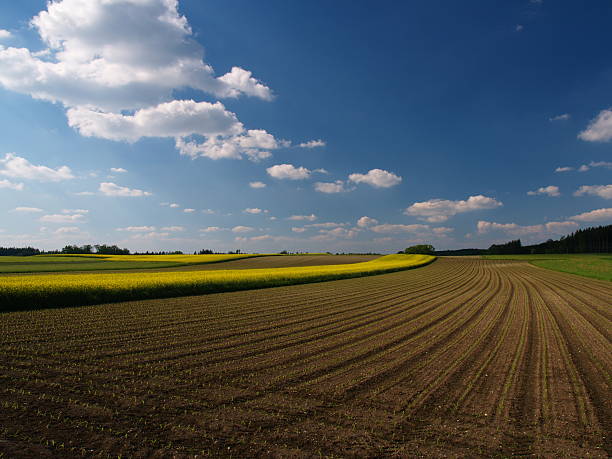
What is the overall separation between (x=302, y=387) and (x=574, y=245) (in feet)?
448

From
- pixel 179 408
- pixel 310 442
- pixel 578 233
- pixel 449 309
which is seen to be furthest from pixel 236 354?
pixel 578 233

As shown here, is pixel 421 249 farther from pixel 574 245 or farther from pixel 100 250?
pixel 100 250

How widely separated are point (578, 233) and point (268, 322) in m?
138

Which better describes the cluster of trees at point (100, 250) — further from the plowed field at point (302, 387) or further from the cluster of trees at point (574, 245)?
the cluster of trees at point (574, 245)

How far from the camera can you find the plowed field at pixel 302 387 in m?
4.20

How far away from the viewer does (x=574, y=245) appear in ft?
343

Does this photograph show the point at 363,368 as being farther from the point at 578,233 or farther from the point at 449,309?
the point at 578,233

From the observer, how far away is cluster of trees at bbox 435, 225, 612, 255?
96.3 meters

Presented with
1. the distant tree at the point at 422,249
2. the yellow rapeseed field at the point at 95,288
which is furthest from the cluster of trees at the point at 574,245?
the yellow rapeseed field at the point at 95,288

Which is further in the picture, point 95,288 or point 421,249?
point 421,249

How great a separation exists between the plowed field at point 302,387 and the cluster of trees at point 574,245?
118 meters

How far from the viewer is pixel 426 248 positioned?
87938mm

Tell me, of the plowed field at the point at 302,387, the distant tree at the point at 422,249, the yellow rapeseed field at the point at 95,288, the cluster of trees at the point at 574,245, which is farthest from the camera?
the cluster of trees at the point at 574,245

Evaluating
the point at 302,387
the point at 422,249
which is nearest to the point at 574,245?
the point at 422,249
